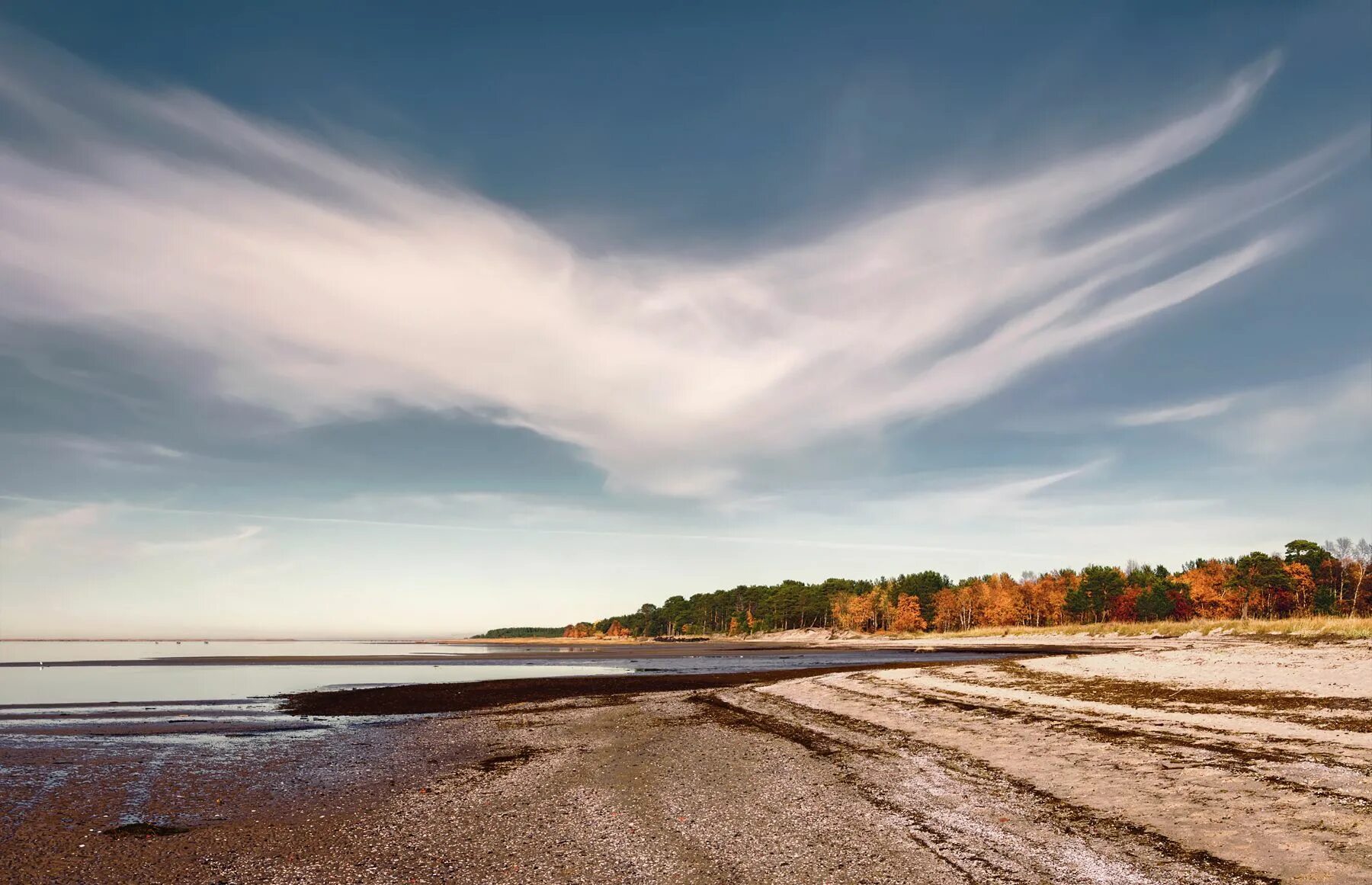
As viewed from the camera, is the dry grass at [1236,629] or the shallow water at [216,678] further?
the dry grass at [1236,629]

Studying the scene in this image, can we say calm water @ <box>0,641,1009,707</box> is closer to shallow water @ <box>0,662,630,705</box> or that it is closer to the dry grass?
shallow water @ <box>0,662,630,705</box>

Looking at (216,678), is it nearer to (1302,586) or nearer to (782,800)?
(782,800)

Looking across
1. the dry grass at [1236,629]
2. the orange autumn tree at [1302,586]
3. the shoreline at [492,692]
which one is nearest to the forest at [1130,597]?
the orange autumn tree at [1302,586]

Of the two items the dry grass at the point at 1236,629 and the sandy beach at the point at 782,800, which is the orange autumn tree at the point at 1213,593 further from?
the sandy beach at the point at 782,800

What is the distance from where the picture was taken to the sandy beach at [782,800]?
38.3 feet

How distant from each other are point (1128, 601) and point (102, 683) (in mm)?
176429

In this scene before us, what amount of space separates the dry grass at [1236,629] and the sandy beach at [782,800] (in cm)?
3750

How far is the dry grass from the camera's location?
57.1 m

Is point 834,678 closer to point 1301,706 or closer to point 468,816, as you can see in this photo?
point 1301,706

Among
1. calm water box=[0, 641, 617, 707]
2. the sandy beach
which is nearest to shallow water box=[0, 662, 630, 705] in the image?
calm water box=[0, 641, 617, 707]

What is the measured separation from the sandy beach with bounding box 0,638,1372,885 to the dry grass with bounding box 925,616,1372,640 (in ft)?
123

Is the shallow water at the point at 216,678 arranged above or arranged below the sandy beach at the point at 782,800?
below

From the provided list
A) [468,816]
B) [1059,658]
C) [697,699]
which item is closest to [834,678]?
[697,699]

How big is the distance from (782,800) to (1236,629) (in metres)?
88.1
